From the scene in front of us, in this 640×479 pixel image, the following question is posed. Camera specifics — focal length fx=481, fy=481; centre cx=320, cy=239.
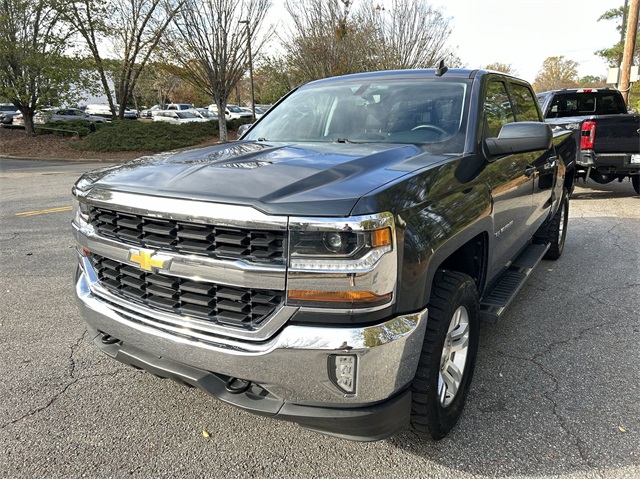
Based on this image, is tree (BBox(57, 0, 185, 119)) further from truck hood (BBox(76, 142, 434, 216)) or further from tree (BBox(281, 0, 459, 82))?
truck hood (BBox(76, 142, 434, 216))

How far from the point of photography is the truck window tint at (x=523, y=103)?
160 inches

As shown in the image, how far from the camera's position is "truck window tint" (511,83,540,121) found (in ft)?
13.3

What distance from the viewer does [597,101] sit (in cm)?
1035

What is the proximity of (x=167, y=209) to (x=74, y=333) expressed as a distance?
2.18m

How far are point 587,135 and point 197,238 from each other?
8.13 metres

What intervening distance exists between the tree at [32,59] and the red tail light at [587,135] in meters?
20.2

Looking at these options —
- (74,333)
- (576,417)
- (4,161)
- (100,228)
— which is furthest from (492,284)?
(4,161)

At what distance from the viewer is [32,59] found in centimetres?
1944

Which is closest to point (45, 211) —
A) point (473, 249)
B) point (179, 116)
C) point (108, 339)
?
point (108, 339)

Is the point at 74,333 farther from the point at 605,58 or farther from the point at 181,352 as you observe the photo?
the point at 605,58

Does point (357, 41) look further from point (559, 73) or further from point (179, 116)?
point (559, 73)

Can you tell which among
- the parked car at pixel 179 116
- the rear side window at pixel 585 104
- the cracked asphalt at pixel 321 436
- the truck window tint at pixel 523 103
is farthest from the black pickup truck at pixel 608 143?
the parked car at pixel 179 116

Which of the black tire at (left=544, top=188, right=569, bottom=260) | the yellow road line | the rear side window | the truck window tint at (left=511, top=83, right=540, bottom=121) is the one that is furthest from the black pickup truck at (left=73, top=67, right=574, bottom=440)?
the rear side window

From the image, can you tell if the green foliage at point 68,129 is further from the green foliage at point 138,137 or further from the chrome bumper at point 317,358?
the chrome bumper at point 317,358
